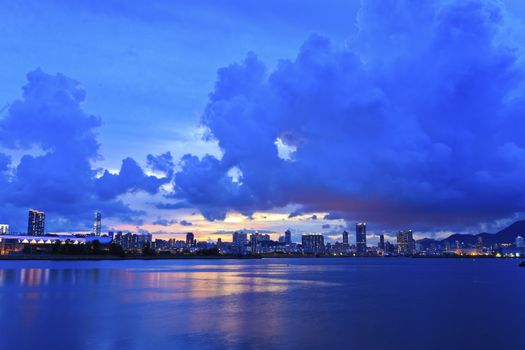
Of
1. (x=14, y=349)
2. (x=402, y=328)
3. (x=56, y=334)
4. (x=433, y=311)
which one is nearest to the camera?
(x=14, y=349)

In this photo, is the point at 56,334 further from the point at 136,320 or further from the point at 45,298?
the point at 45,298

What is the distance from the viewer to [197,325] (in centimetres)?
3422

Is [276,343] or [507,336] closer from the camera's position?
[276,343]

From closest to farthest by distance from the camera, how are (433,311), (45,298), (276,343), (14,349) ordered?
(14,349), (276,343), (433,311), (45,298)

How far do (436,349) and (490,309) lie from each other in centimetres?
2213

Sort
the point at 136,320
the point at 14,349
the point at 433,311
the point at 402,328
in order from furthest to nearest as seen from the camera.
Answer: the point at 433,311 < the point at 136,320 < the point at 402,328 < the point at 14,349

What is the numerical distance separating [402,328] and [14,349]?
2527 centimetres

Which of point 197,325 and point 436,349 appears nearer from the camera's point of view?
point 436,349

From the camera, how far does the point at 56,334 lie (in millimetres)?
29859

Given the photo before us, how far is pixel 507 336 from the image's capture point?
1225 inches

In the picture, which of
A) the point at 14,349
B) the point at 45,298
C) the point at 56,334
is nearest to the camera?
the point at 14,349

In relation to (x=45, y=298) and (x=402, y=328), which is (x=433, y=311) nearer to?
(x=402, y=328)

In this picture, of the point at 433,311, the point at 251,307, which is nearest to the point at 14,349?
the point at 251,307

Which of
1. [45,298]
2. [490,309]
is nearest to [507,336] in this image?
[490,309]
